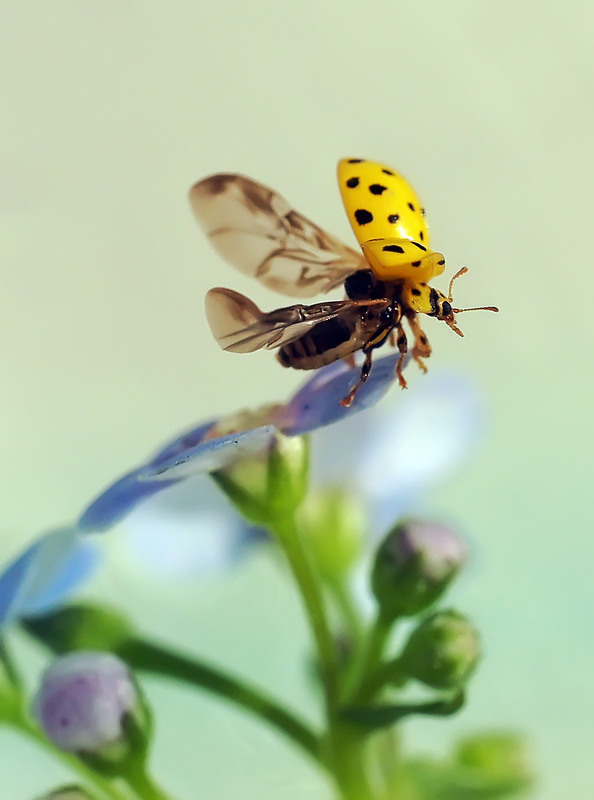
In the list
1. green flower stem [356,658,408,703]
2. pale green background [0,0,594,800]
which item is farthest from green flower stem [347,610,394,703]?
pale green background [0,0,594,800]

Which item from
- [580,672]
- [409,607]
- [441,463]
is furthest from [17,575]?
[580,672]

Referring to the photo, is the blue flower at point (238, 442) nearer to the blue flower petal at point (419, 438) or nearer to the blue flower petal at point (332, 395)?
the blue flower petal at point (332, 395)

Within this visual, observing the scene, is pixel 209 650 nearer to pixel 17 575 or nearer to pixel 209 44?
pixel 17 575

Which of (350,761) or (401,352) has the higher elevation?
(401,352)

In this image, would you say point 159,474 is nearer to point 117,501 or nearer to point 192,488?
point 117,501

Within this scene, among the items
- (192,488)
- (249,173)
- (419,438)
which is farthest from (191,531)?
(249,173)

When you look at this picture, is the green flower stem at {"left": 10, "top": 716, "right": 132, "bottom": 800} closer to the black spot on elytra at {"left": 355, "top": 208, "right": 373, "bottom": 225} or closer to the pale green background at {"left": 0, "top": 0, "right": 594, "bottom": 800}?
the black spot on elytra at {"left": 355, "top": 208, "right": 373, "bottom": 225}
